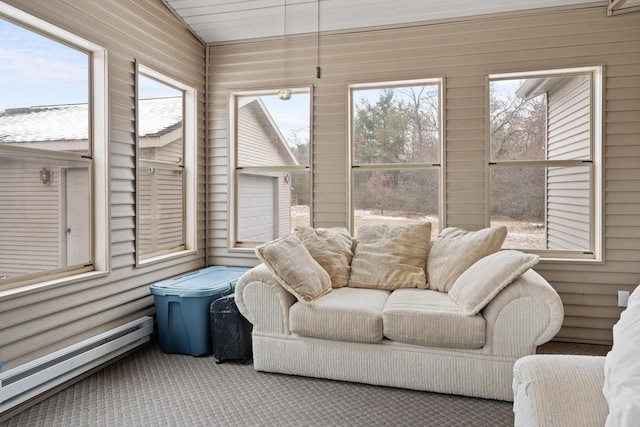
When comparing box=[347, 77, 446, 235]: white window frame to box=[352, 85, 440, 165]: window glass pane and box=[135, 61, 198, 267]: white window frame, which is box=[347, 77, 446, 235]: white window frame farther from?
box=[135, 61, 198, 267]: white window frame

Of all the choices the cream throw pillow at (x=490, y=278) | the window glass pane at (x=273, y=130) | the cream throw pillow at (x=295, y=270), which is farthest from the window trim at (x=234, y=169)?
the cream throw pillow at (x=490, y=278)

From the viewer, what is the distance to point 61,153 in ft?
8.96

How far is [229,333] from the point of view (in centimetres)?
311

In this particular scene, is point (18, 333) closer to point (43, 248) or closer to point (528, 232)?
point (43, 248)

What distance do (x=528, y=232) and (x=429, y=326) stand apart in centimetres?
164

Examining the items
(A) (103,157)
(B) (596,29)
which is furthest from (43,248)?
(B) (596,29)

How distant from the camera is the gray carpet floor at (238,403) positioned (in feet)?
7.57

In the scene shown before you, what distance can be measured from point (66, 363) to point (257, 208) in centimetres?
215

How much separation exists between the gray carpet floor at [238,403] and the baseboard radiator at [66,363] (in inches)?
3.4

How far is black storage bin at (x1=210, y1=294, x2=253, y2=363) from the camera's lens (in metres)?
3.11

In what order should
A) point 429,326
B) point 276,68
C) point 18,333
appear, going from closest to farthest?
point 18,333
point 429,326
point 276,68

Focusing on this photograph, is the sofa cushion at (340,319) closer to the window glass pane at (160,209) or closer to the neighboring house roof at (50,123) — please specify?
the window glass pane at (160,209)

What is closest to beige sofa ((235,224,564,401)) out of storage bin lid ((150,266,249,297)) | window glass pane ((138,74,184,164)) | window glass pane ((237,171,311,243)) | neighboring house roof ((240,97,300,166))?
storage bin lid ((150,266,249,297))

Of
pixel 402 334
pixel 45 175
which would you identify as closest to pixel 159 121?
pixel 45 175
